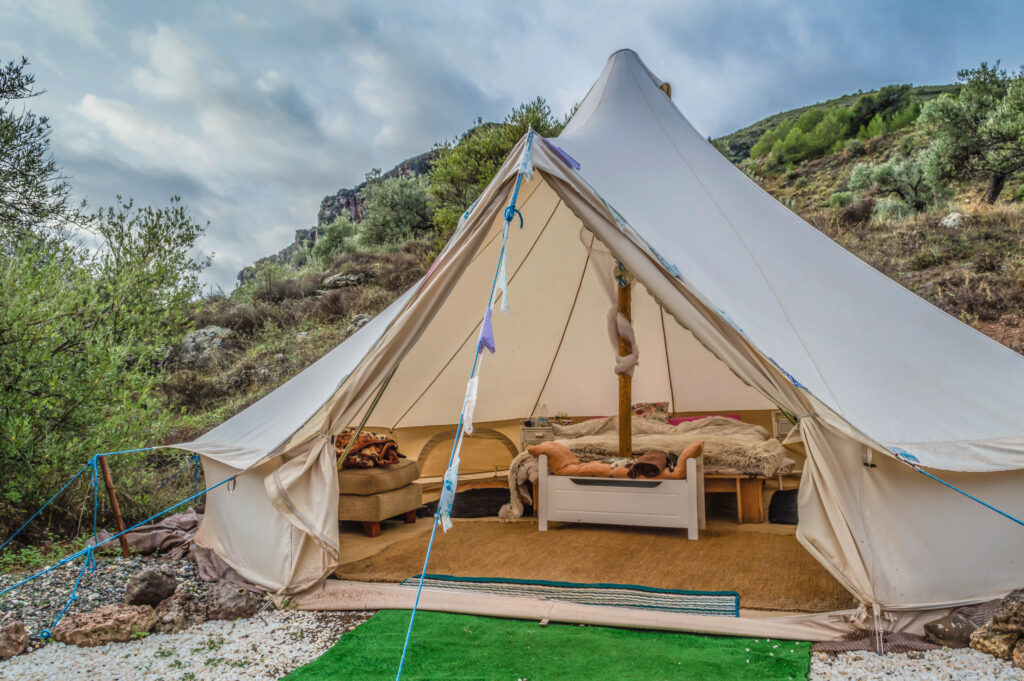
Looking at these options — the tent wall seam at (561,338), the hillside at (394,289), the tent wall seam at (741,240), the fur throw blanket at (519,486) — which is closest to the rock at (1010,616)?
the tent wall seam at (741,240)

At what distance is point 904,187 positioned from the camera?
12.6 m

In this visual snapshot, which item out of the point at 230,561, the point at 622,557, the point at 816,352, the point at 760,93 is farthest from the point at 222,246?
the point at 760,93

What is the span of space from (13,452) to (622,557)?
361 cm

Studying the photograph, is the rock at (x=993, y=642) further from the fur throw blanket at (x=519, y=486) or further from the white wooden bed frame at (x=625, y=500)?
the fur throw blanket at (x=519, y=486)

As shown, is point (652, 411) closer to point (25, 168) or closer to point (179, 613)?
point (179, 613)

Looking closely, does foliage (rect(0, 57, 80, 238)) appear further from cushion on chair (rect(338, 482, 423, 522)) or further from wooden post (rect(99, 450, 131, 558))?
cushion on chair (rect(338, 482, 423, 522))

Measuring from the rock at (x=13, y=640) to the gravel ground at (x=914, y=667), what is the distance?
2970 mm

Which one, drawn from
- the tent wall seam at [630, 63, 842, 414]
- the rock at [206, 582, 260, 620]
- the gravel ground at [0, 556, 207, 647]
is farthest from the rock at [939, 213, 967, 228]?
the gravel ground at [0, 556, 207, 647]

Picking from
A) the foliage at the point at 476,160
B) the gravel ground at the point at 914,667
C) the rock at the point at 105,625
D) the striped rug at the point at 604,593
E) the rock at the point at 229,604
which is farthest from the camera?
the foliage at the point at 476,160

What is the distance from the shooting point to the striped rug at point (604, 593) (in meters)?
2.70

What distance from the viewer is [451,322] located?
5125 mm

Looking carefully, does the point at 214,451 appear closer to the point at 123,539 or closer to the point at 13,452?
the point at 123,539

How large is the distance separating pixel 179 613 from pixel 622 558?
7.28ft

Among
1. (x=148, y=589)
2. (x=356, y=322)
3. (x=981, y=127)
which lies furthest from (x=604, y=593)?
(x=981, y=127)
